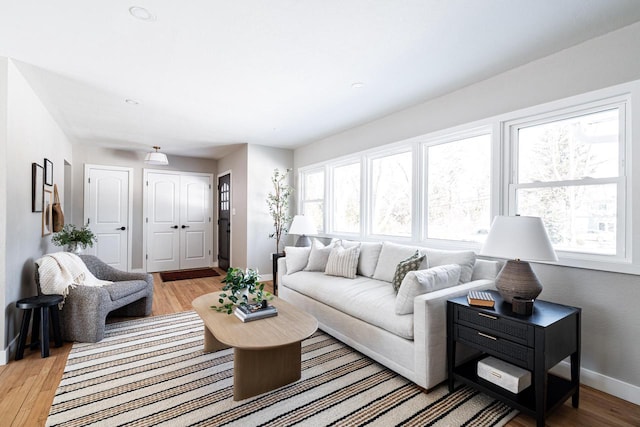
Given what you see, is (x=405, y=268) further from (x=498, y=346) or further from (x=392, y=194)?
(x=392, y=194)

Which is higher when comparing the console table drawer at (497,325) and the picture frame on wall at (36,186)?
the picture frame on wall at (36,186)

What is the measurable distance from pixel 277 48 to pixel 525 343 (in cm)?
246

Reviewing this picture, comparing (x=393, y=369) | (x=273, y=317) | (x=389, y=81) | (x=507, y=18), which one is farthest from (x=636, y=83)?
(x=273, y=317)

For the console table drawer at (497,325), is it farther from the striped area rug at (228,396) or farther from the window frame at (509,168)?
the window frame at (509,168)

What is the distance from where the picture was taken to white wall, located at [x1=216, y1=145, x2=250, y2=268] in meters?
5.24

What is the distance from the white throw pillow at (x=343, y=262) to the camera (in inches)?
129

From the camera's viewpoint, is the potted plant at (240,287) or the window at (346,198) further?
the window at (346,198)

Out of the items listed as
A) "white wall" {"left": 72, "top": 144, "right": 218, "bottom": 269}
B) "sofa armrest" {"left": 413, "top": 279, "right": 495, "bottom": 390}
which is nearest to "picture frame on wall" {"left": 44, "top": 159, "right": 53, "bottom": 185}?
"white wall" {"left": 72, "top": 144, "right": 218, "bottom": 269}

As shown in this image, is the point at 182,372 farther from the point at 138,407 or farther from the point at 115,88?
the point at 115,88

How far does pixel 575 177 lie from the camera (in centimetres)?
225

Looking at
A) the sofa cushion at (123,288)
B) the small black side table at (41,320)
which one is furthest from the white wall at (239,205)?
the small black side table at (41,320)

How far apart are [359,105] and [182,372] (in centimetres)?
298

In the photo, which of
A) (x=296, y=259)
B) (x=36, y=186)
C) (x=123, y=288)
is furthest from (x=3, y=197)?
(x=296, y=259)

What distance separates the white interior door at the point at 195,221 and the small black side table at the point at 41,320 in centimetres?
385
